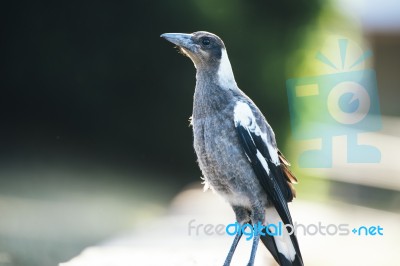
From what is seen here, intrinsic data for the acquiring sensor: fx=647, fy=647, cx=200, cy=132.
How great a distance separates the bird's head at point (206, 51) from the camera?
8.40ft

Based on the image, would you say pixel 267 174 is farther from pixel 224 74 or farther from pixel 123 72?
pixel 123 72

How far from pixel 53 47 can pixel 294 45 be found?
182 cm

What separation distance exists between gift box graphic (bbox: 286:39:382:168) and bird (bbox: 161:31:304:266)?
7.64ft

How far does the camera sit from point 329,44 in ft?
16.5

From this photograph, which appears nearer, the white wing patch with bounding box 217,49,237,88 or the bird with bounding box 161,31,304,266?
the bird with bounding box 161,31,304,266

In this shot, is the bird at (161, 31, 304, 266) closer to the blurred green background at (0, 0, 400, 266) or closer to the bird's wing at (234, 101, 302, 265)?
the bird's wing at (234, 101, 302, 265)

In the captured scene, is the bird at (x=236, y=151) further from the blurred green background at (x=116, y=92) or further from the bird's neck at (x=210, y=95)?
the blurred green background at (x=116, y=92)

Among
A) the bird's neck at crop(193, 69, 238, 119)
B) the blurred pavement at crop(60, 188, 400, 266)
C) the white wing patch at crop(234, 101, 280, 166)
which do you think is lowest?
the blurred pavement at crop(60, 188, 400, 266)

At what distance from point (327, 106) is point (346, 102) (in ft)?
0.60

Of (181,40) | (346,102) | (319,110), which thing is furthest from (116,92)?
(181,40)

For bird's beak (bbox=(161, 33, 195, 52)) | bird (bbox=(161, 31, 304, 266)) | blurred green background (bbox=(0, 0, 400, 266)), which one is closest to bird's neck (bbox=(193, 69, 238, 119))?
bird (bbox=(161, 31, 304, 266))

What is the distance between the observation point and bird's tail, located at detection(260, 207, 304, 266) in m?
2.58

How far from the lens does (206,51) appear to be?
257 centimetres

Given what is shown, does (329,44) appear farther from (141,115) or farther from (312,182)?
(141,115)
